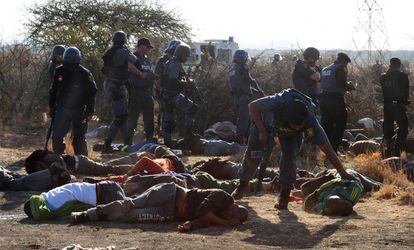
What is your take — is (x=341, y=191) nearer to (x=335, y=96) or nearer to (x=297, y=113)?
(x=297, y=113)

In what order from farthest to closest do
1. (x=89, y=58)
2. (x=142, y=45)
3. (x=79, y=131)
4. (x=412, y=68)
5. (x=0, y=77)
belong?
(x=412, y=68) < (x=0, y=77) < (x=89, y=58) < (x=142, y=45) < (x=79, y=131)

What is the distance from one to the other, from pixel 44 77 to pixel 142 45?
7.33 m

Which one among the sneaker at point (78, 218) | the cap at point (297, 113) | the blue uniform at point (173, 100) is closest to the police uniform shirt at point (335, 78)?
the blue uniform at point (173, 100)

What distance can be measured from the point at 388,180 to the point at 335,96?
2961mm

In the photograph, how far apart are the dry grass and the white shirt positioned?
10.2ft

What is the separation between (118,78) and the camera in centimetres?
1291

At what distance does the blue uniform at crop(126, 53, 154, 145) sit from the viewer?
43.4 ft

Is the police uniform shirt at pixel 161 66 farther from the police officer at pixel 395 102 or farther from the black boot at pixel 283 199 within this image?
the black boot at pixel 283 199

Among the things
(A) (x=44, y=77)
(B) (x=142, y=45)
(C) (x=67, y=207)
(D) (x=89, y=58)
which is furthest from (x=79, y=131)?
(A) (x=44, y=77)

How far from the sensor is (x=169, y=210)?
7320 millimetres

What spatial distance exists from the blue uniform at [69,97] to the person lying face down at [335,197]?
389cm

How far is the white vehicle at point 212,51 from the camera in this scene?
19422 mm

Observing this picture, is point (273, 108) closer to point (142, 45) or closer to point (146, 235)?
point (146, 235)

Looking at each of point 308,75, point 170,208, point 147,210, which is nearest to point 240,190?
point 170,208
